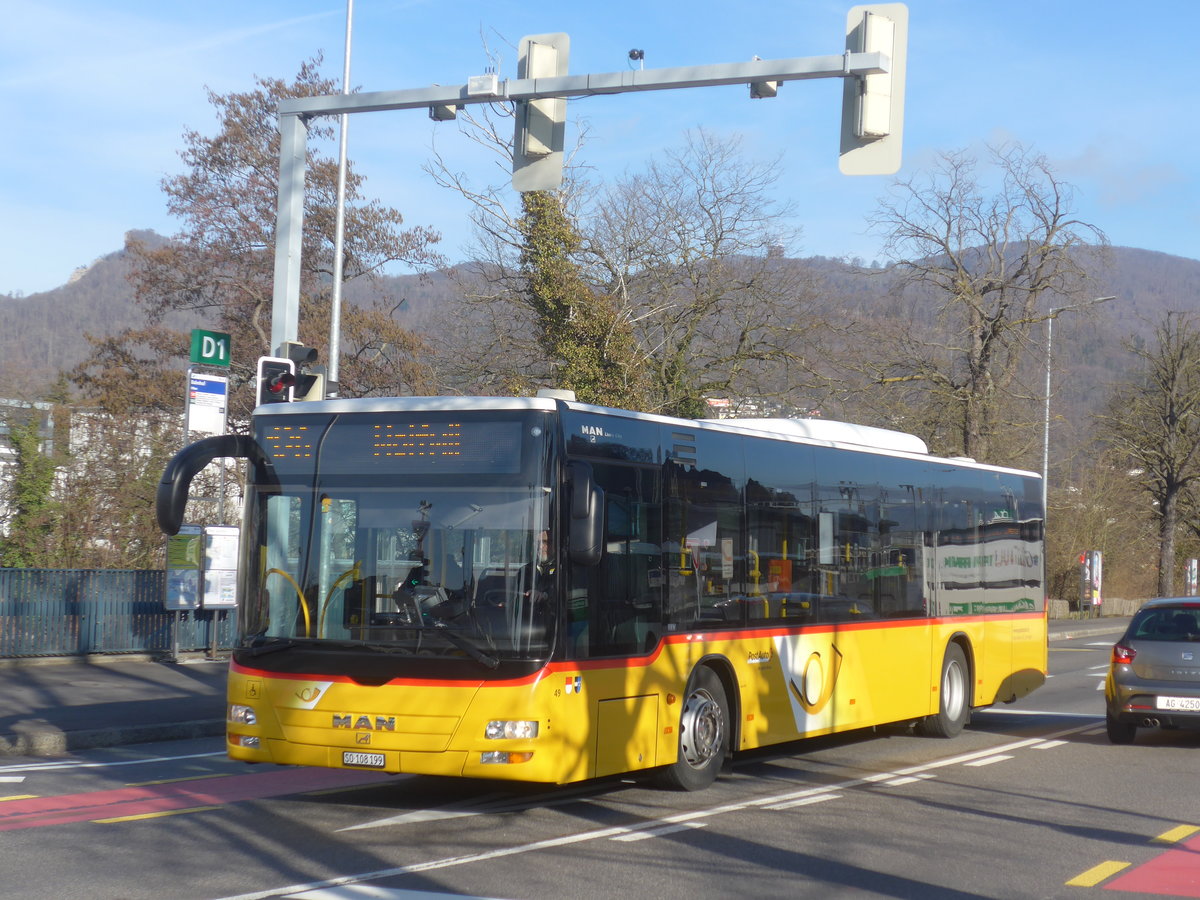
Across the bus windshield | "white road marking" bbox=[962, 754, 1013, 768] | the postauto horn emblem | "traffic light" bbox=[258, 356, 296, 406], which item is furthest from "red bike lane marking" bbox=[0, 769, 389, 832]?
"white road marking" bbox=[962, 754, 1013, 768]

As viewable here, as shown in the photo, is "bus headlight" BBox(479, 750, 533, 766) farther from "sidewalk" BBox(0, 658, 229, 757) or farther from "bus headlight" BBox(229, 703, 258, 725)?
"sidewalk" BBox(0, 658, 229, 757)

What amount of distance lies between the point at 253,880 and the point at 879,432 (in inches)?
355

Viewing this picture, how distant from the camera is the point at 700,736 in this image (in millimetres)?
10602

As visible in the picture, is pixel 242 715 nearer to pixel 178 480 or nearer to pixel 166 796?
pixel 166 796

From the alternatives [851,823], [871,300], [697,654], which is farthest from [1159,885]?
[871,300]

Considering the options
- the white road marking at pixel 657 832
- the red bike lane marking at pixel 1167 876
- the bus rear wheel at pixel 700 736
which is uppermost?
the bus rear wheel at pixel 700 736

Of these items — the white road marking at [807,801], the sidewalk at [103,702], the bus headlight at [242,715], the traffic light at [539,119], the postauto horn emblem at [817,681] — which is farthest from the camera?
the sidewalk at [103,702]

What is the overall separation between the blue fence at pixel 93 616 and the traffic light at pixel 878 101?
14.5 metres

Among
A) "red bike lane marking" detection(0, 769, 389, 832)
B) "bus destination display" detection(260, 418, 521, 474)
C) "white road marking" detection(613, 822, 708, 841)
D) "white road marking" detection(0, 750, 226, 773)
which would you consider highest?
"bus destination display" detection(260, 418, 521, 474)

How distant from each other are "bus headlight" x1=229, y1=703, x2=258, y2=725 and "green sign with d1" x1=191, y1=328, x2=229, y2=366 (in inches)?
298

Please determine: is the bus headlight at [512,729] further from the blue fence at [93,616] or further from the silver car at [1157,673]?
the blue fence at [93,616]

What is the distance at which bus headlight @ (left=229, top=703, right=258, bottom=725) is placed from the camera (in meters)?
9.44

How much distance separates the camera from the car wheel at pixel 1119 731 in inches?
558

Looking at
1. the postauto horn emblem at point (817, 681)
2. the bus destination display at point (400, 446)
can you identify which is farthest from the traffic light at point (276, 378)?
the postauto horn emblem at point (817, 681)
